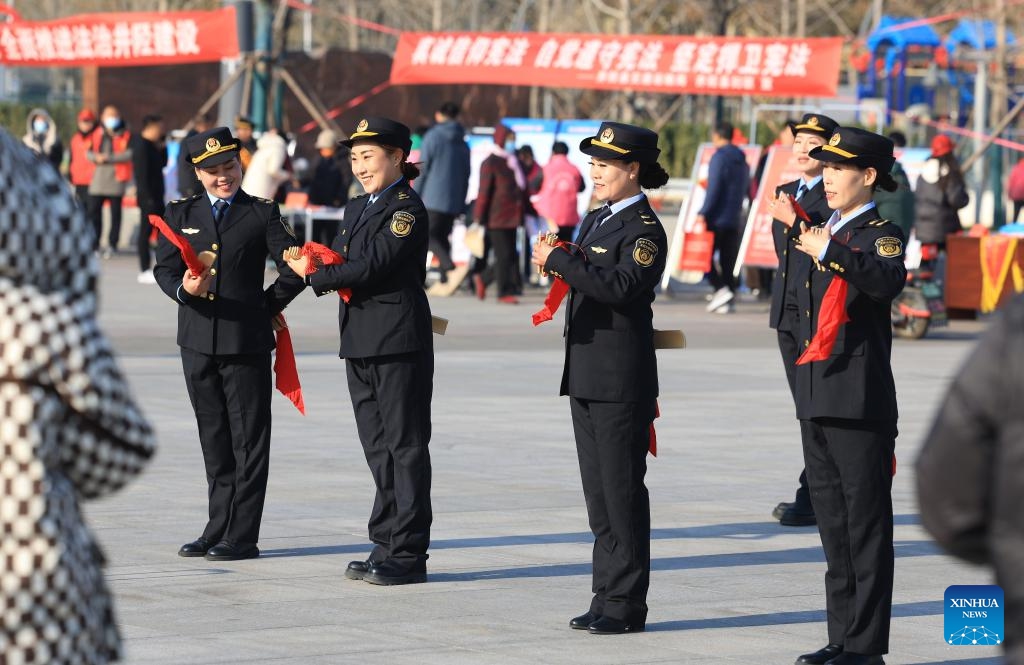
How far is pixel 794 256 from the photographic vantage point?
7984 mm

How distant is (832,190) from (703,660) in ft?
5.42

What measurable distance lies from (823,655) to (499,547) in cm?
221

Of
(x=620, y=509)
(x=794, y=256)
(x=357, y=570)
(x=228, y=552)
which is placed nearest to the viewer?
(x=620, y=509)

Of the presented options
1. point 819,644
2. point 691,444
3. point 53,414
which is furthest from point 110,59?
point 53,414

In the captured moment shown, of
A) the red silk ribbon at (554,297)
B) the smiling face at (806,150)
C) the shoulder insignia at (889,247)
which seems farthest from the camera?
the smiling face at (806,150)

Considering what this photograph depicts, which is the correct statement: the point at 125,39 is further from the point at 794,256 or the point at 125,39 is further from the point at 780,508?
the point at 794,256

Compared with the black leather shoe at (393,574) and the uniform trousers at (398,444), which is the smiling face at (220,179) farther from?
the black leather shoe at (393,574)

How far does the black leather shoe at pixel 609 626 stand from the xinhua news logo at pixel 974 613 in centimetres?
112

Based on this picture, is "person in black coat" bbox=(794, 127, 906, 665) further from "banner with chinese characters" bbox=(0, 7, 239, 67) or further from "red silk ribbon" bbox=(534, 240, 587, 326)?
"banner with chinese characters" bbox=(0, 7, 239, 67)

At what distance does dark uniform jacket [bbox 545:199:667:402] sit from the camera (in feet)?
22.4

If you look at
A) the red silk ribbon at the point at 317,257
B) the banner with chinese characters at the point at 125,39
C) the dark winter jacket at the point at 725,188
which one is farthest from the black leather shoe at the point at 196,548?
the banner with chinese characters at the point at 125,39

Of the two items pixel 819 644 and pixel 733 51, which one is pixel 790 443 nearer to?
pixel 819 644

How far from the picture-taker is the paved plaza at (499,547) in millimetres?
6574

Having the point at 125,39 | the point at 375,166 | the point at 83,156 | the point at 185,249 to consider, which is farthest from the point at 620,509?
the point at 125,39
